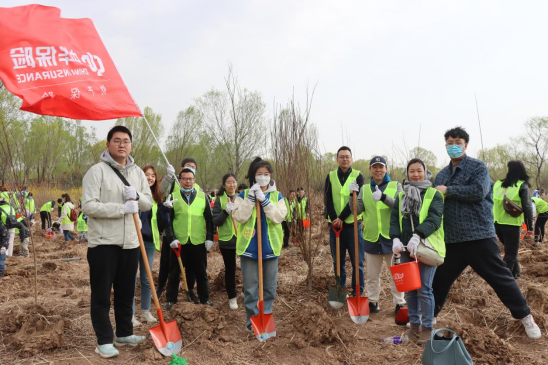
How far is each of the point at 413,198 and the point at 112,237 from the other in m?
2.72

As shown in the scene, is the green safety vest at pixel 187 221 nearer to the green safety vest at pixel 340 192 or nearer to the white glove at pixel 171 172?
the white glove at pixel 171 172

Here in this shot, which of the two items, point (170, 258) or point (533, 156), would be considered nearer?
point (170, 258)

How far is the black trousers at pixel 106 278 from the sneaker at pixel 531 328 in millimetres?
3760

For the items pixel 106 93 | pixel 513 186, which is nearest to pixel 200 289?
pixel 106 93

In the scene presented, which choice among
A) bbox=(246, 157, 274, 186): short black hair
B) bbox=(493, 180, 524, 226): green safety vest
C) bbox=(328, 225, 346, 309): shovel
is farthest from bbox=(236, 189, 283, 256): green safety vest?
bbox=(493, 180, 524, 226): green safety vest

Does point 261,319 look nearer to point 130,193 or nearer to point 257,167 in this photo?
point 257,167

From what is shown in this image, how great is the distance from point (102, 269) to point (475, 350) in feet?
10.5

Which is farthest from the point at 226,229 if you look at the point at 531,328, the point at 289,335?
the point at 531,328

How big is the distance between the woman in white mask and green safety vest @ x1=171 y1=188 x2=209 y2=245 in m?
0.88

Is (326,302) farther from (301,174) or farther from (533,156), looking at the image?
(533,156)

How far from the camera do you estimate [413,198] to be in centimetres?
363

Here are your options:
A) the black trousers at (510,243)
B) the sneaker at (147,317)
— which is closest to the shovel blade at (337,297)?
the sneaker at (147,317)

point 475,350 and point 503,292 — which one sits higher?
point 503,292

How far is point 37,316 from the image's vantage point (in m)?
3.78
